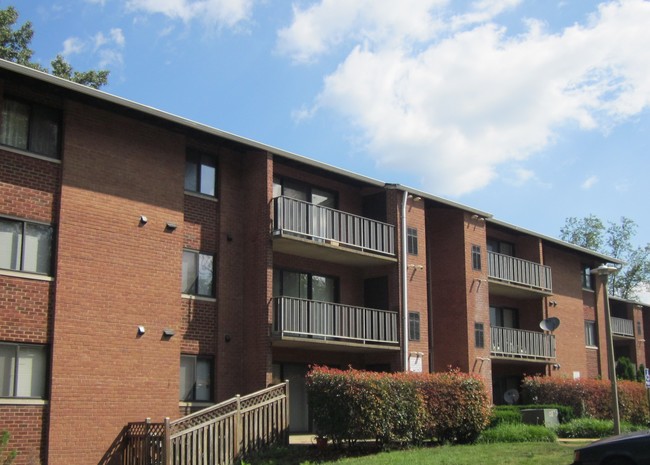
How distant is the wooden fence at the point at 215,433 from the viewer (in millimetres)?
17703

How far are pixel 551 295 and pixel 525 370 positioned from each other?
134 inches

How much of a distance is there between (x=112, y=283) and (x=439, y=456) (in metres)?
8.75

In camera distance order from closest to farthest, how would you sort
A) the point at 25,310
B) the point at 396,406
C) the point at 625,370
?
the point at 25,310
the point at 396,406
the point at 625,370

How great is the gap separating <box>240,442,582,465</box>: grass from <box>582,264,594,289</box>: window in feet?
69.9

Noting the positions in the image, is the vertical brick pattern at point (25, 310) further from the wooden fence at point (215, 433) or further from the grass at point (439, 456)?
the grass at point (439, 456)

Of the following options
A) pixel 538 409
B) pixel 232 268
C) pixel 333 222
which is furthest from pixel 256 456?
pixel 538 409

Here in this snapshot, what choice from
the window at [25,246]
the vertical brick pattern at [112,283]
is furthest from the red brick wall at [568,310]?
the window at [25,246]

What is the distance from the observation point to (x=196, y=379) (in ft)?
71.3

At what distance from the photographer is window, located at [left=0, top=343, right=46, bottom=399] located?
1759 centimetres

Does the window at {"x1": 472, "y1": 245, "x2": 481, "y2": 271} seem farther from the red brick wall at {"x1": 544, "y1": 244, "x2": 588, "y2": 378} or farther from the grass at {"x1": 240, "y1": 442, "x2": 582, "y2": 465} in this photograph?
the grass at {"x1": 240, "y1": 442, "x2": 582, "y2": 465}

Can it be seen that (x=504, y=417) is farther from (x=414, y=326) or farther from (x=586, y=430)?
(x=414, y=326)

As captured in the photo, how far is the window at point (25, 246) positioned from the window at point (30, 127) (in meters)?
1.81

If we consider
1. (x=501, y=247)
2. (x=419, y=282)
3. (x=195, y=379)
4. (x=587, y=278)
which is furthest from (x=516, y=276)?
(x=195, y=379)

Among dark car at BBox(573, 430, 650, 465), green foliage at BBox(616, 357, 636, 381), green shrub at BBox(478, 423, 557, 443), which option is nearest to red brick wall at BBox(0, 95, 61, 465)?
dark car at BBox(573, 430, 650, 465)
